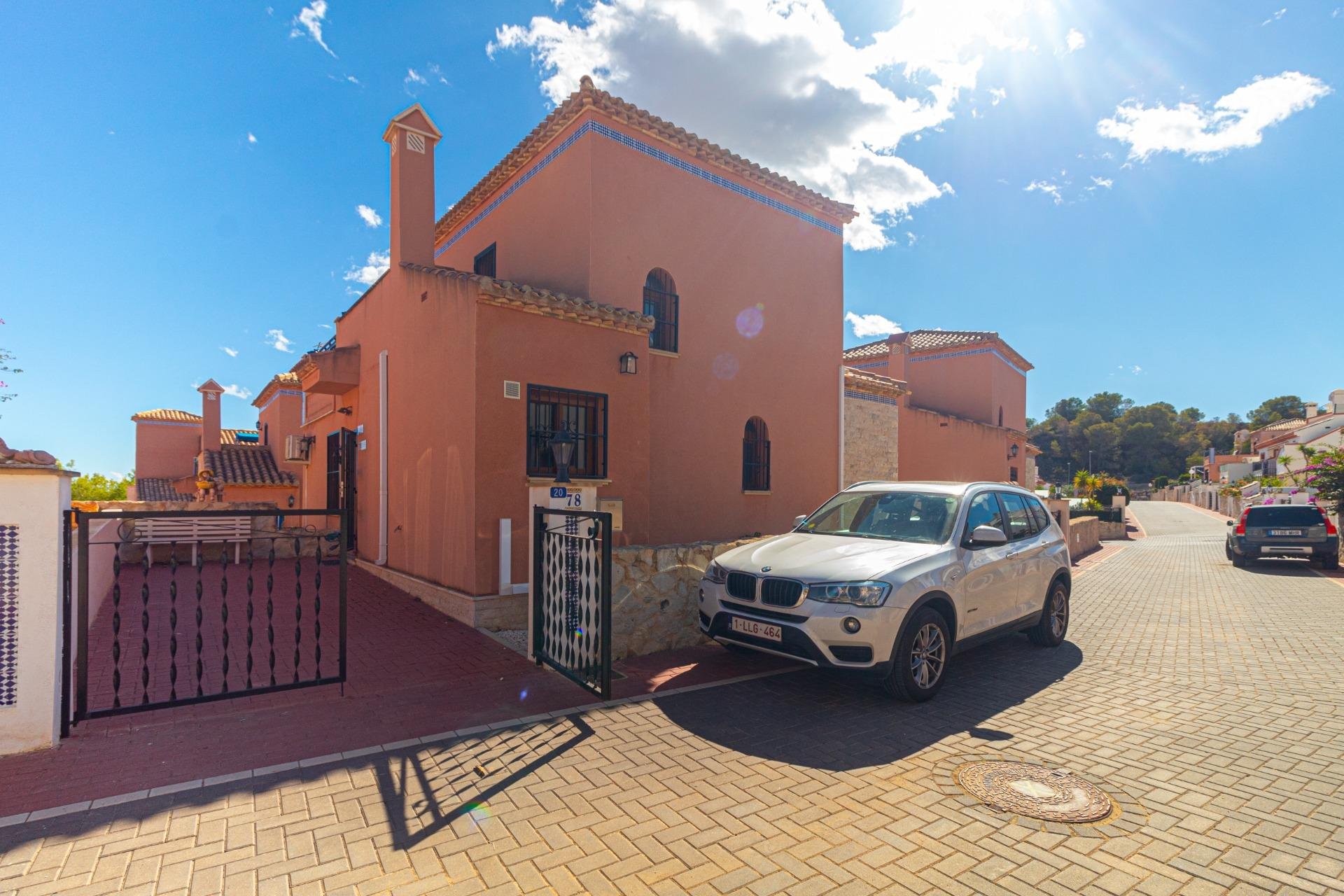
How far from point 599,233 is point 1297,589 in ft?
42.8

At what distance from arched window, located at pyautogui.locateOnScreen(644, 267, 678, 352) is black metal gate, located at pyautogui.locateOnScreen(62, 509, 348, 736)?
5885 mm

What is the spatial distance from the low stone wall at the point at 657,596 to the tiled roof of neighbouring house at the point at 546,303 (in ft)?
12.0

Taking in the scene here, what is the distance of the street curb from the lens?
3.29 m

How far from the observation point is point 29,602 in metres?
3.82

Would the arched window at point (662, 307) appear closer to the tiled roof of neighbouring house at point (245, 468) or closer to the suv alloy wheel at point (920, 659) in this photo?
the suv alloy wheel at point (920, 659)

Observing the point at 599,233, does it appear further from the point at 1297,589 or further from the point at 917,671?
the point at 1297,589

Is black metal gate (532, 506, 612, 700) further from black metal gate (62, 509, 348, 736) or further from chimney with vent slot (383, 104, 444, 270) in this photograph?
chimney with vent slot (383, 104, 444, 270)

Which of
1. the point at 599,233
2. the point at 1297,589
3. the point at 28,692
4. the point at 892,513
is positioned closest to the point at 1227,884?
the point at 892,513

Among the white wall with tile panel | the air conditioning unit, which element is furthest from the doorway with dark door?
the white wall with tile panel

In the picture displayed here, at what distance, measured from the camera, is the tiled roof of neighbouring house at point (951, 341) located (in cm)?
2209

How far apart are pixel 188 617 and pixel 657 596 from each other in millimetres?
5676

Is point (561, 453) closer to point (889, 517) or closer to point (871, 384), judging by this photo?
point (889, 517)

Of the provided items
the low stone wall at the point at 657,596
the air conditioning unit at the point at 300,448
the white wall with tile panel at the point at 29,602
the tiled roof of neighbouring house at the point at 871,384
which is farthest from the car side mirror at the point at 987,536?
the air conditioning unit at the point at 300,448

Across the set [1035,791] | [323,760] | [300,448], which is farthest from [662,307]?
[300,448]
